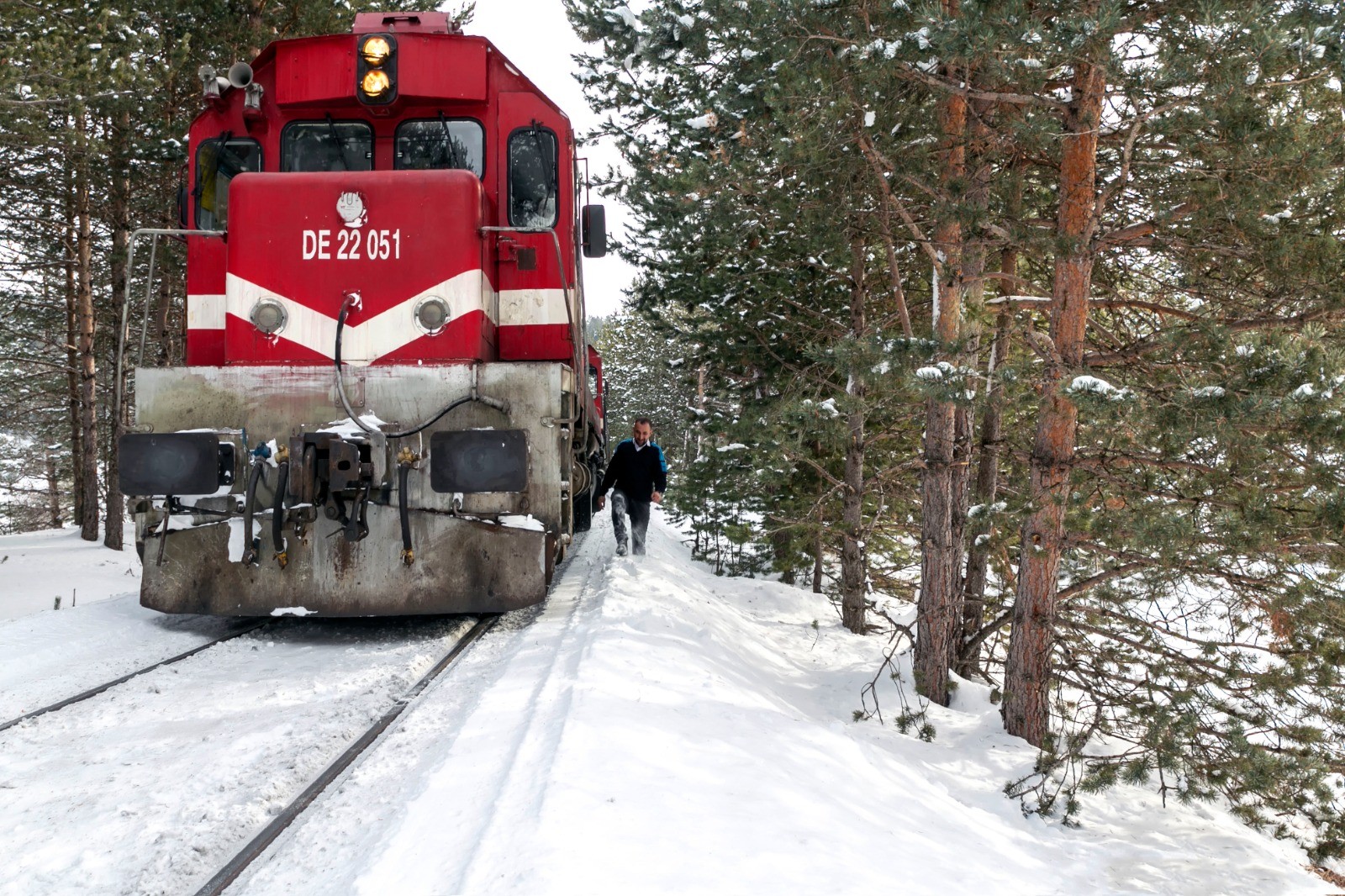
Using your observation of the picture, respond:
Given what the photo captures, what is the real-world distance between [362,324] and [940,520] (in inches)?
174

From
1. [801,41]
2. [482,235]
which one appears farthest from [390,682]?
[801,41]

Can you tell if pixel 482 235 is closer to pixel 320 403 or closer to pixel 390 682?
pixel 320 403

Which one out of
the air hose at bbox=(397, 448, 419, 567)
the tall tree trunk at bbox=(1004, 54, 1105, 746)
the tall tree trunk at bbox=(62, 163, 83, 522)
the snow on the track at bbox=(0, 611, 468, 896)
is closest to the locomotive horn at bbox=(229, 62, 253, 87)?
the air hose at bbox=(397, 448, 419, 567)

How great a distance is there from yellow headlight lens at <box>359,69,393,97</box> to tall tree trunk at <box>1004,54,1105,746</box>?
439 centimetres

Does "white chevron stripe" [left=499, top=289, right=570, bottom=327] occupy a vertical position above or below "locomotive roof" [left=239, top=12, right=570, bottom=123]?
below

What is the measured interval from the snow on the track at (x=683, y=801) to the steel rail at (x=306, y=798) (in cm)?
5

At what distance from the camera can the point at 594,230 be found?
6.61 m

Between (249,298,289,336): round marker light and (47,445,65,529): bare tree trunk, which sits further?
(47,445,65,529): bare tree trunk

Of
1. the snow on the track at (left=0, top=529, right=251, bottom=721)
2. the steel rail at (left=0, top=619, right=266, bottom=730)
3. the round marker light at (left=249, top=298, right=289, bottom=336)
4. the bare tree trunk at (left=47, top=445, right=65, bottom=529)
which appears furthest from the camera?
the bare tree trunk at (left=47, top=445, right=65, bottom=529)

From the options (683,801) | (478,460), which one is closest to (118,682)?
(478,460)

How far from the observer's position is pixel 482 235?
6113 mm

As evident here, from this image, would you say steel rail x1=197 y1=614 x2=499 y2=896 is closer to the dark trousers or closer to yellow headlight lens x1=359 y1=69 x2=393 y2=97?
yellow headlight lens x1=359 y1=69 x2=393 y2=97

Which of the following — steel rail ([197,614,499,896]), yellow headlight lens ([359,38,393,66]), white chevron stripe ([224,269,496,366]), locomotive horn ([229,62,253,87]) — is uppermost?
yellow headlight lens ([359,38,393,66])

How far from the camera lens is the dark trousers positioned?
9.48 m
